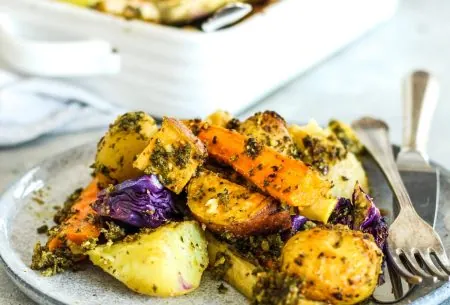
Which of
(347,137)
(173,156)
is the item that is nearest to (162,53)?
(347,137)

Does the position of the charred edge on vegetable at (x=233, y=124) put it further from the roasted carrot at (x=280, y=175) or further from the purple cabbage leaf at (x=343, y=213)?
the purple cabbage leaf at (x=343, y=213)

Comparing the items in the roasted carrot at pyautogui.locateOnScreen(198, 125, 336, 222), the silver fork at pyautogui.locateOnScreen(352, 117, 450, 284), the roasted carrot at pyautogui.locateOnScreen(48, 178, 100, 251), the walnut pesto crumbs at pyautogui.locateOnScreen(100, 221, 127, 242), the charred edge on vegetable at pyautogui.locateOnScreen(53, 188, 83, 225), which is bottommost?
the charred edge on vegetable at pyautogui.locateOnScreen(53, 188, 83, 225)

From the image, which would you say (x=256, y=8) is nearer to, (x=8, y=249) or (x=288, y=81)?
(x=288, y=81)

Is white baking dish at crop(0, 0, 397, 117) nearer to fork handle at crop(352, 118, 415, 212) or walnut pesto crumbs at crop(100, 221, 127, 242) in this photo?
fork handle at crop(352, 118, 415, 212)

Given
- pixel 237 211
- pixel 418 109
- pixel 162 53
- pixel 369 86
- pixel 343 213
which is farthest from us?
pixel 369 86

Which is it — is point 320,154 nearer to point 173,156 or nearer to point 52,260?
point 173,156

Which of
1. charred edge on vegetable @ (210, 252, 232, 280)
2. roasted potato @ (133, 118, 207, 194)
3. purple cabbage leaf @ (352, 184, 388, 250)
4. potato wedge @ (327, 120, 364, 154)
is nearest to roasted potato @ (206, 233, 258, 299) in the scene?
charred edge on vegetable @ (210, 252, 232, 280)
